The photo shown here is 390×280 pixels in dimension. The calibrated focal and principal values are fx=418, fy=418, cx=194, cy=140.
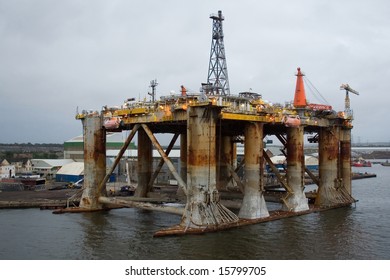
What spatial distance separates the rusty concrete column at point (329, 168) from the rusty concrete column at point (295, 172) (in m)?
5.72

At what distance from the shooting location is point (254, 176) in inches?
1364

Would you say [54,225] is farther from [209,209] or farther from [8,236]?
[209,209]

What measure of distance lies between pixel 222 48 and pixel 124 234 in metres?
25.1

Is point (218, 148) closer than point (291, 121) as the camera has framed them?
No

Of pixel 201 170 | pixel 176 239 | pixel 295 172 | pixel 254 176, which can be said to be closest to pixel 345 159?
pixel 295 172

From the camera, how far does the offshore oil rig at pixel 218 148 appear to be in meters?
30.5

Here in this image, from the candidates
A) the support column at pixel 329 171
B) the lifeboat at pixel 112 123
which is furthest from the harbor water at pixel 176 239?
the lifeboat at pixel 112 123

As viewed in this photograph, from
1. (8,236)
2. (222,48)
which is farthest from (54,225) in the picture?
(222,48)

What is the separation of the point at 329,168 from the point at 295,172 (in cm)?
765

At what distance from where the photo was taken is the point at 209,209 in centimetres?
3044

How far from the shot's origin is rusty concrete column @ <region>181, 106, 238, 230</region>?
30203 millimetres

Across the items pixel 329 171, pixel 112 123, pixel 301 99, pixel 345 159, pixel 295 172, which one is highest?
pixel 301 99

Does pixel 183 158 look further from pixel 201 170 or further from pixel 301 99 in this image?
pixel 201 170

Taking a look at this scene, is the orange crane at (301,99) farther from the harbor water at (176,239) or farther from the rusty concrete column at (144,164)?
the rusty concrete column at (144,164)
